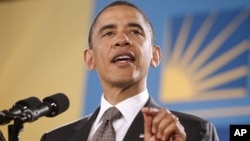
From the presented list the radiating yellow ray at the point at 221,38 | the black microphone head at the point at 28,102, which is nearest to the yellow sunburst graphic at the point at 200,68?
the radiating yellow ray at the point at 221,38

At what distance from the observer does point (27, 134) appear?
208cm

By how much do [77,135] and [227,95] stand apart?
0.50 meters

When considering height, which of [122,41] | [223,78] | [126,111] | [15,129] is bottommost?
[15,129]

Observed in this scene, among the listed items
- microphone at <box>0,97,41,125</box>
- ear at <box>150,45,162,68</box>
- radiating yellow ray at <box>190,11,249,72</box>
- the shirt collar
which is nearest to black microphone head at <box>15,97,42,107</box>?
microphone at <box>0,97,41,125</box>

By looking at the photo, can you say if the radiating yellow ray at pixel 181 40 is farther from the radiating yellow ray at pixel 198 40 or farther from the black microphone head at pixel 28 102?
the black microphone head at pixel 28 102

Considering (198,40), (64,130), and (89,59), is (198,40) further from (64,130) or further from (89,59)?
(64,130)

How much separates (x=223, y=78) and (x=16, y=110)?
2.29 ft

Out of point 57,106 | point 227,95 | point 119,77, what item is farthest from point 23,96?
point 227,95

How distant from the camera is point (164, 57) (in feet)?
6.22

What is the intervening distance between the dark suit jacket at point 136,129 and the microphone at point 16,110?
403 mm

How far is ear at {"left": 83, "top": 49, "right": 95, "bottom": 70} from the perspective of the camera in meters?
1.93

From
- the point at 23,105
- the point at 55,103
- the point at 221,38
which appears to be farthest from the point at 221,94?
the point at 23,105

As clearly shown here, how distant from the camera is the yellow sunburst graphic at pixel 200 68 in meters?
1.79

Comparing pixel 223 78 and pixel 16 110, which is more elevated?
pixel 223 78
